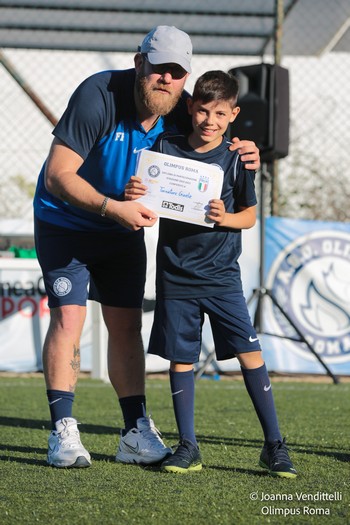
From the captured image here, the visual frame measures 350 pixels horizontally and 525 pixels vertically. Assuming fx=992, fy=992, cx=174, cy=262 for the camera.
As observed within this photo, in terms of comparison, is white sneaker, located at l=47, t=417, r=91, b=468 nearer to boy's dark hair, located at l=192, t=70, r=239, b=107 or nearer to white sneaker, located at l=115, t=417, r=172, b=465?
white sneaker, located at l=115, t=417, r=172, b=465

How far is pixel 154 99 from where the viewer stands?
3.64m

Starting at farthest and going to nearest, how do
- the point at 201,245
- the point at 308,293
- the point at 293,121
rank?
the point at 293,121, the point at 308,293, the point at 201,245

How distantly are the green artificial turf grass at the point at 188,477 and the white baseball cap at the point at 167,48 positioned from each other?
1483 millimetres

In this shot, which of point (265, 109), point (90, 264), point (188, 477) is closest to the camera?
point (188, 477)

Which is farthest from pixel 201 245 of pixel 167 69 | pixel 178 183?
pixel 167 69

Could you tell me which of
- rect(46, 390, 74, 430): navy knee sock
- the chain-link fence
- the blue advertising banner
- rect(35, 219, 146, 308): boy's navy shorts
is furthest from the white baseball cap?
the chain-link fence

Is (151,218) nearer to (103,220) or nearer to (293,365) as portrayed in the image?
(103,220)

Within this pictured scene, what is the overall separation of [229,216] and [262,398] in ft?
2.22

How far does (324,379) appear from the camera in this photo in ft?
26.9

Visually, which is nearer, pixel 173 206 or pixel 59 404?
pixel 173 206

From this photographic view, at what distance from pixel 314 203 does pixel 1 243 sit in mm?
3839

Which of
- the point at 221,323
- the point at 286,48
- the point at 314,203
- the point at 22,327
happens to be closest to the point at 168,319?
the point at 221,323

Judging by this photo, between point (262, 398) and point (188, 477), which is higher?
point (262, 398)

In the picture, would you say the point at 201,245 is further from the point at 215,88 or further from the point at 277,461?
the point at 277,461
